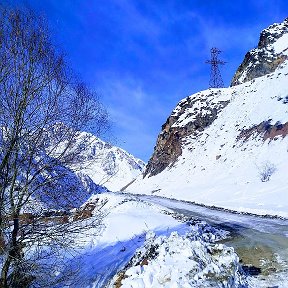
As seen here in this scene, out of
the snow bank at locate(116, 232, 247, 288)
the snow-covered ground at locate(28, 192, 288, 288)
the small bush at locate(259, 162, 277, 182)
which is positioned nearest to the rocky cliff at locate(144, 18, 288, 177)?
the small bush at locate(259, 162, 277, 182)

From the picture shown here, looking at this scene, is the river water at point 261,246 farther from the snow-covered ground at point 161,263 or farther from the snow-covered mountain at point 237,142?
the snow-covered mountain at point 237,142

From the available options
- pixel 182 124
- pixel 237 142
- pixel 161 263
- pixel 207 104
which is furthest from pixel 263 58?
pixel 161 263

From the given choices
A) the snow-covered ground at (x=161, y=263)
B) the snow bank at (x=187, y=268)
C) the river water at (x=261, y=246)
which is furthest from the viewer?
the river water at (x=261, y=246)

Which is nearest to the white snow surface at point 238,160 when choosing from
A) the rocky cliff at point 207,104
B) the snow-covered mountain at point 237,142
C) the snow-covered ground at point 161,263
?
the snow-covered mountain at point 237,142

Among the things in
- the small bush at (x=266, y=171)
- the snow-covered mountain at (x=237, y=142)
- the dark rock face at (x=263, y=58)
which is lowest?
the small bush at (x=266, y=171)

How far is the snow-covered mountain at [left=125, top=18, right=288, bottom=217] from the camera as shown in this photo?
1302 inches

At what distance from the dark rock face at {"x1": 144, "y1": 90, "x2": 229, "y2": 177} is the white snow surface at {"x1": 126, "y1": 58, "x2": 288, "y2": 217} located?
0.98 metres

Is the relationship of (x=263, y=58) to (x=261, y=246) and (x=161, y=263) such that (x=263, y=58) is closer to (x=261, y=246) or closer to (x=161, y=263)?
(x=261, y=246)

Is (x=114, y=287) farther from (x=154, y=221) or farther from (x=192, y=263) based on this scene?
(x=154, y=221)

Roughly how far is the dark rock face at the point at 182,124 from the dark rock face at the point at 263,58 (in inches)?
276

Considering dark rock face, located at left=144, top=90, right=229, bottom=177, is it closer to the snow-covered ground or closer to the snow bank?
the snow-covered ground

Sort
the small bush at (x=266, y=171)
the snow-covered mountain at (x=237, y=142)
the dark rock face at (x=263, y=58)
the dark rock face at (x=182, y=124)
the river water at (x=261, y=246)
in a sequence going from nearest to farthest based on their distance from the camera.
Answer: the river water at (x=261, y=246), the snow-covered mountain at (x=237, y=142), the small bush at (x=266, y=171), the dark rock face at (x=263, y=58), the dark rock face at (x=182, y=124)

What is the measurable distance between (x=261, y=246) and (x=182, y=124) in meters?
60.6

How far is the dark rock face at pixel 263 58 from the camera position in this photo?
6462 cm
